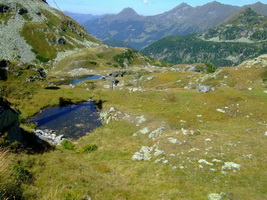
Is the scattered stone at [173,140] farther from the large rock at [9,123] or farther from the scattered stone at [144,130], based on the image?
the large rock at [9,123]

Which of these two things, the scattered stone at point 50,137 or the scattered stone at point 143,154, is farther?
the scattered stone at point 50,137

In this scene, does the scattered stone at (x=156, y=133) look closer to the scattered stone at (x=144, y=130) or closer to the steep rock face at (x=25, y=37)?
the scattered stone at (x=144, y=130)

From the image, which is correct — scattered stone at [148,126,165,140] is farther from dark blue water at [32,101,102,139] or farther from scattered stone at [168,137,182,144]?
dark blue water at [32,101,102,139]

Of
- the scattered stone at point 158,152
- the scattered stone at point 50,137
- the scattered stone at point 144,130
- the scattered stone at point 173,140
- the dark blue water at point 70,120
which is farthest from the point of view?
the dark blue water at point 70,120

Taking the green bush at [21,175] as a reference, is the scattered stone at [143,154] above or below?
below

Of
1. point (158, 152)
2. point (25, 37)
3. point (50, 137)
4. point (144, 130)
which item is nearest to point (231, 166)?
point (158, 152)

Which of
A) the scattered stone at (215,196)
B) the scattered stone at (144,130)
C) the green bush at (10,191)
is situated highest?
the green bush at (10,191)

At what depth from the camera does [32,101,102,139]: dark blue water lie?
43781 mm

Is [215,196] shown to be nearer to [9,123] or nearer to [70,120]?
[9,123]

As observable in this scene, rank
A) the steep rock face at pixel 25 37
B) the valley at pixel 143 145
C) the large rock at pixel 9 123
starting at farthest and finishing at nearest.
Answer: the steep rock face at pixel 25 37 → the large rock at pixel 9 123 → the valley at pixel 143 145

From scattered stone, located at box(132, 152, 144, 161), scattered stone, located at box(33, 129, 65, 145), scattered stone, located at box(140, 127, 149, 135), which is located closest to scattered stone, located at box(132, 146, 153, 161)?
scattered stone, located at box(132, 152, 144, 161)

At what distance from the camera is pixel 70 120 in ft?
162

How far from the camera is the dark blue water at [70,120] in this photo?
144 ft

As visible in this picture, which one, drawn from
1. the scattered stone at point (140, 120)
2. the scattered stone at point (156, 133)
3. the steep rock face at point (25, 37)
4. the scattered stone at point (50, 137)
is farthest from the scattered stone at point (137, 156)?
the steep rock face at point (25, 37)
